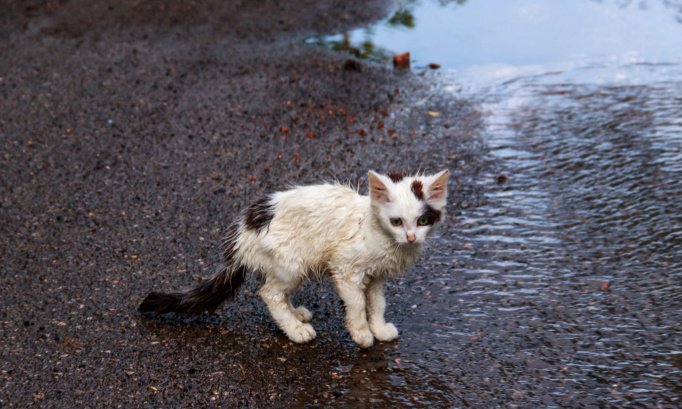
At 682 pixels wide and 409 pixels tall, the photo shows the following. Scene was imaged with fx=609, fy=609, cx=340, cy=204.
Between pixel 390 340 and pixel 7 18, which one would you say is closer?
pixel 390 340

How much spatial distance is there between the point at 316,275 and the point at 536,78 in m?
5.07

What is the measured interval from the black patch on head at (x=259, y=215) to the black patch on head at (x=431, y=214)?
3.32 ft

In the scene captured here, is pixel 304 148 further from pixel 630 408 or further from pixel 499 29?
pixel 499 29

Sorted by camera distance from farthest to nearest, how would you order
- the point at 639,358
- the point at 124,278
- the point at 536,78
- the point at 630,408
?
the point at 536,78 → the point at 124,278 → the point at 639,358 → the point at 630,408

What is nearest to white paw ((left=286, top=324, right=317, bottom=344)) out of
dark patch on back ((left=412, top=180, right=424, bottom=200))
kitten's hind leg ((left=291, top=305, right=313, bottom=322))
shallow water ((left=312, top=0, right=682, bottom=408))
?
kitten's hind leg ((left=291, top=305, right=313, bottom=322))

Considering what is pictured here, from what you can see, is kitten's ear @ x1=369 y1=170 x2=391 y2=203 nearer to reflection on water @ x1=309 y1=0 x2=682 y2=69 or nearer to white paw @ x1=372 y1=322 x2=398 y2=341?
white paw @ x1=372 y1=322 x2=398 y2=341

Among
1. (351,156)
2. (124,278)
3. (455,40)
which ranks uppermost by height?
(455,40)

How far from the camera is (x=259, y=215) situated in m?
3.98

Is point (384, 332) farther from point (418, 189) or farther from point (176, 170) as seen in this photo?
point (176, 170)

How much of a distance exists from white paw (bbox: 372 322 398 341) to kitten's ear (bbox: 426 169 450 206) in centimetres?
99

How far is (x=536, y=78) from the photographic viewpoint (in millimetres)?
7770

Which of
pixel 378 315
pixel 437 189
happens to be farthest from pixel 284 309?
pixel 437 189

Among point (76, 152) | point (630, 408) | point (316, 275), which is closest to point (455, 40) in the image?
point (76, 152)

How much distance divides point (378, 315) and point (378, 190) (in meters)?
0.97
